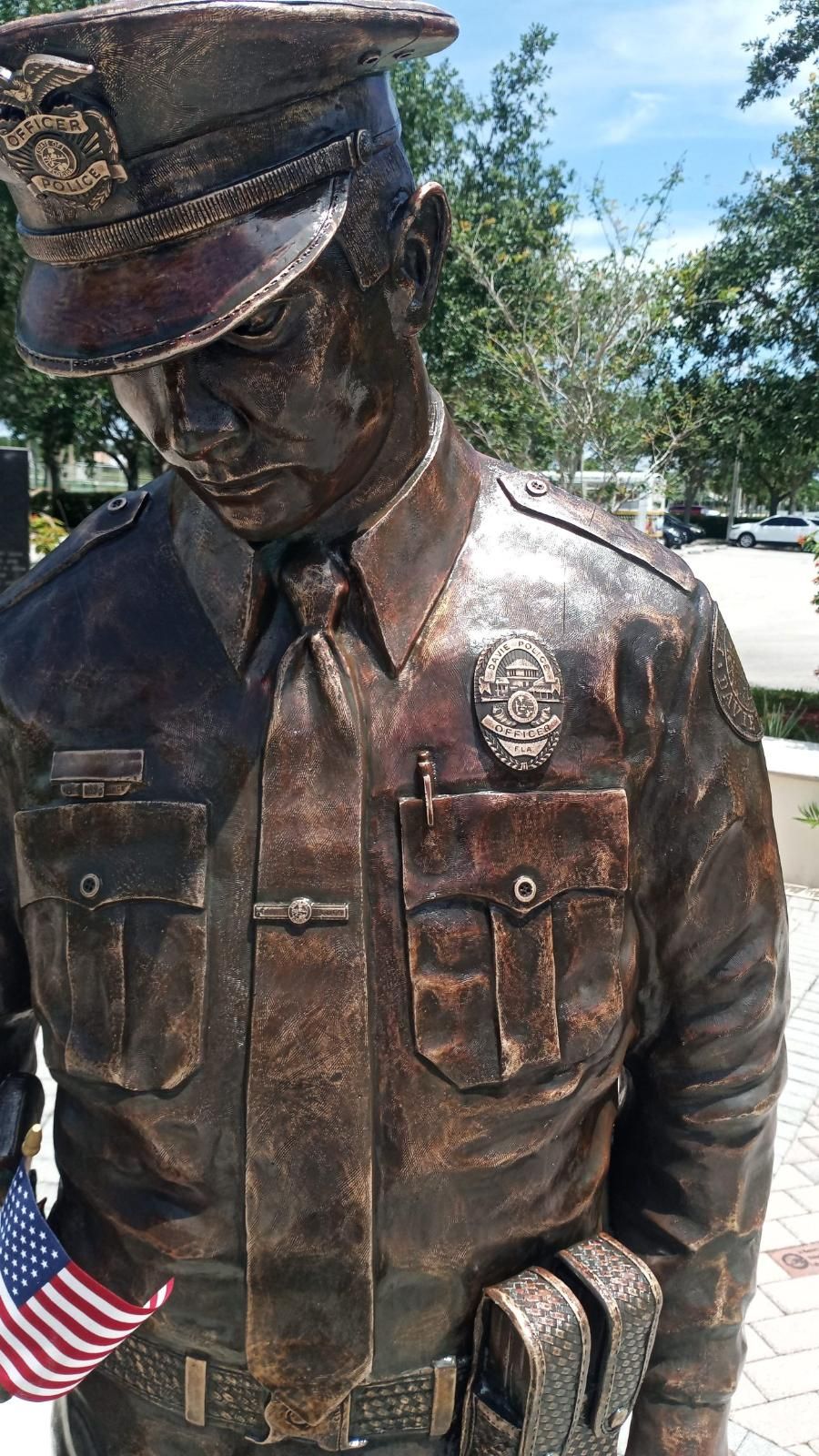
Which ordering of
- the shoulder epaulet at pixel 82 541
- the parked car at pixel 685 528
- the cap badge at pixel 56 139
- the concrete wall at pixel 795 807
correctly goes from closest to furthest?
the cap badge at pixel 56 139 < the shoulder epaulet at pixel 82 541 < the concrete wall at pixel 795 807 < the parked car at pixel 685 528

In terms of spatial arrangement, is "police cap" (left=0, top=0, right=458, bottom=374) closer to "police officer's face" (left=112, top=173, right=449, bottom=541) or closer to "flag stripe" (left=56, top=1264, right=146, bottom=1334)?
"police officer's face" (left=112, top=173, right=449, bottom=541)

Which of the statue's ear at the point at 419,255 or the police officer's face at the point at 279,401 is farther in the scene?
the statue's ear at the point at 419,255

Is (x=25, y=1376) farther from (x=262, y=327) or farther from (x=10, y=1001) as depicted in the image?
(x=262, y=327)

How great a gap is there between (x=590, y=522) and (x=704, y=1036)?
68 cm

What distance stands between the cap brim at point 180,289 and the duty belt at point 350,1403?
3.77ft

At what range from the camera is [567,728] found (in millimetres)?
1382

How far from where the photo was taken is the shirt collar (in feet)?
4.53

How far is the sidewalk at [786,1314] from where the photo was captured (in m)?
3.45

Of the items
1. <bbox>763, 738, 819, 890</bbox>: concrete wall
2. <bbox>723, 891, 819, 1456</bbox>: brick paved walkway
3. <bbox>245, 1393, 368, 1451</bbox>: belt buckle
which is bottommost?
<bbox>723, 891, 819, 1456</bbox>: brick paved walkway

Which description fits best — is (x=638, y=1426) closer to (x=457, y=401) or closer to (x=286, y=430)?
(x=286, y=430)

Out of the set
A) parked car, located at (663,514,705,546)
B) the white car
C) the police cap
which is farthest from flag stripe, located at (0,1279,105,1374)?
the white car

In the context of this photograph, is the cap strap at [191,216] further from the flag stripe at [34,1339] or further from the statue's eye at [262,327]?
the flag stripe at [34,1339]

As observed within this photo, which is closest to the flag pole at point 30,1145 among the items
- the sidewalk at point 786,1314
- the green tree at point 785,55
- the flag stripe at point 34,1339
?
the flag stripe at point 34,1339

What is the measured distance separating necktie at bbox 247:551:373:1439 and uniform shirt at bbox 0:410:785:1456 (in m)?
0.03
